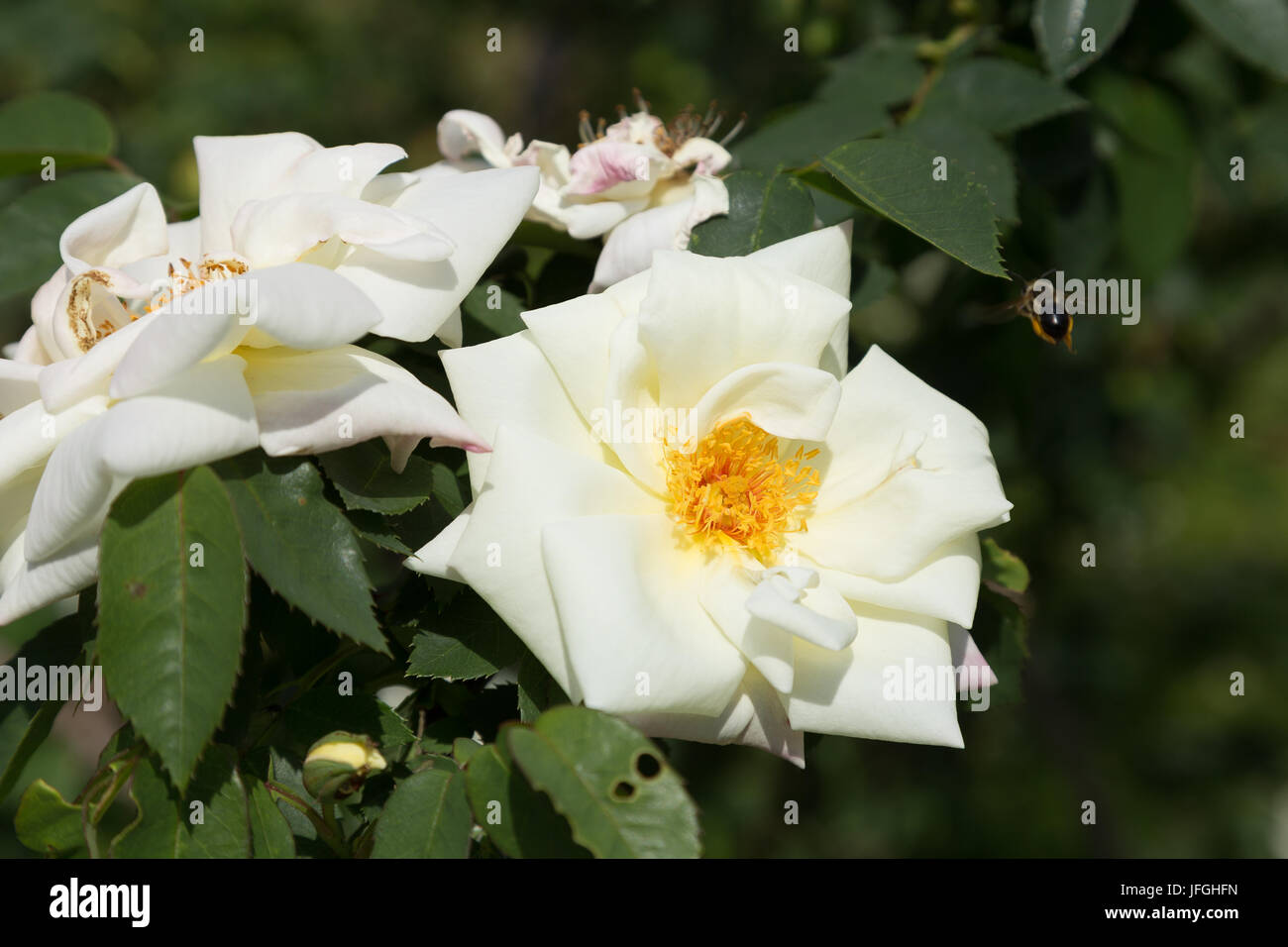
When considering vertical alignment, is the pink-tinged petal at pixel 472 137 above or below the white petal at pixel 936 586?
above

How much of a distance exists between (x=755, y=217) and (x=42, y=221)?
1034 mm

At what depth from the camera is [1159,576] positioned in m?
4.37

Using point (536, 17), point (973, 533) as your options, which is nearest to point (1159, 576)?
point (536, 17)

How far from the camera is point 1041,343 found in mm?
2047

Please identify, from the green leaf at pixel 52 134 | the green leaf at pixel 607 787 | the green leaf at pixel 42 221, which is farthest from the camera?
the green leaf at pixel 52 134

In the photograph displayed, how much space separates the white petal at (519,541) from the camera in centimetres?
97

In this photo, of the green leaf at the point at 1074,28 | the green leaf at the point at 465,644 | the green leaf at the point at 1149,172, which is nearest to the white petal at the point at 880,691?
the green leaf at the point at 465,644

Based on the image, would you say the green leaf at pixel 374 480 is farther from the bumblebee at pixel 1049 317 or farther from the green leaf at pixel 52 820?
the bumblebee at pixel 1049 317

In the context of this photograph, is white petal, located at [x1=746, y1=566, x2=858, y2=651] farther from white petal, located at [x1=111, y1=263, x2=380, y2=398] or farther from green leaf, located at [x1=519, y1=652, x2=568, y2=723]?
white petal, located at [x1=111, y1=263, x2=380, y2=398]

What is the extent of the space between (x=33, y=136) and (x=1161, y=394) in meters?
2.99

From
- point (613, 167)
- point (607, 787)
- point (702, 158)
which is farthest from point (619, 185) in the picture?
point (607, 787)

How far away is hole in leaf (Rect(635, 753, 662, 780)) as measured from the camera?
36.2 inches

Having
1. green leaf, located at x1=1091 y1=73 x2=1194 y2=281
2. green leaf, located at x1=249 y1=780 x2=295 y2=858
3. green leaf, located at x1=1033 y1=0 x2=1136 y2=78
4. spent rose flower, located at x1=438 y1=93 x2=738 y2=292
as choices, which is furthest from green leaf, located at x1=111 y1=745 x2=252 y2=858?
green leaf, located at x1=1091 y1=73 x2=1194 y2=281

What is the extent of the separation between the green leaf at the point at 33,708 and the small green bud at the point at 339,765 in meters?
0.31
